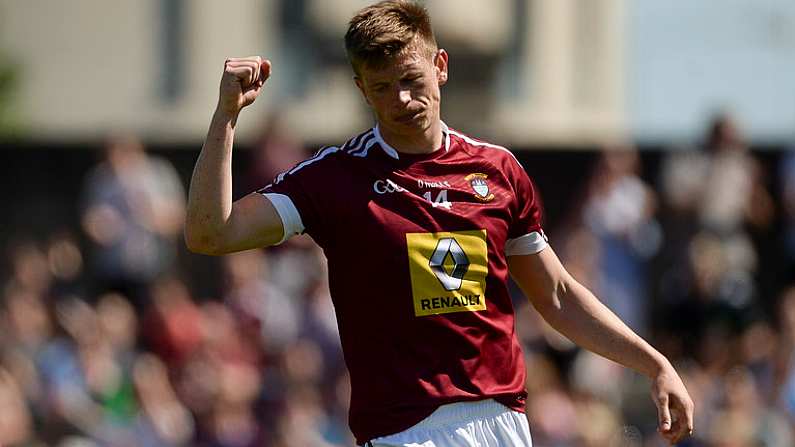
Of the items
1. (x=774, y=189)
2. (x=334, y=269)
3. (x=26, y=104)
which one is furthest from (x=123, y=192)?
(x=26, y=104)

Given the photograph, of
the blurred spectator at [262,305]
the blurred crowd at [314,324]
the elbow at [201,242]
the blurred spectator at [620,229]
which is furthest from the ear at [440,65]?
the blurred spectator at [620,229]

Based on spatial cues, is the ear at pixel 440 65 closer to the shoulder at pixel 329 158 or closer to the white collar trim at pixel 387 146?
the white collar trim at pixel 387 146

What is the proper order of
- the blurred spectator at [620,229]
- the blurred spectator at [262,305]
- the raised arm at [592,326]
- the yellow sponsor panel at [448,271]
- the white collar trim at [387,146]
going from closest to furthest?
the yellow sponsor panel at [448,271], the white collar trim at [387,146], the raised arm at [592,326], the blurred spectator at [262,305], the blurred spectator at [620,229]

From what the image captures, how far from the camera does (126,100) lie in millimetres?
32844

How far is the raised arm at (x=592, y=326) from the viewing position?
17.5ft

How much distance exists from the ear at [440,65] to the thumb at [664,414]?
4.33ft

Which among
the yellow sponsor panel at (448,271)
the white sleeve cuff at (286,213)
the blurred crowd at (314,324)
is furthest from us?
the blurred crowd at (314,324)

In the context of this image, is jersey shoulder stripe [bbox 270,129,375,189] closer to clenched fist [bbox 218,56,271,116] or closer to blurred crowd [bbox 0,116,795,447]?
clenched fist [bbox 218,56,271,116]

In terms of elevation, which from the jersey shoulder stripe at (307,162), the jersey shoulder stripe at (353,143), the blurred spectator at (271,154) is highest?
the jersey shoulder stripe at (353,143)

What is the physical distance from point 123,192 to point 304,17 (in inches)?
763

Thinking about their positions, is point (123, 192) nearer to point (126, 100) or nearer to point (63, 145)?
point (63, 145)

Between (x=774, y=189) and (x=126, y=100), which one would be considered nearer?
(x=774, y=189)

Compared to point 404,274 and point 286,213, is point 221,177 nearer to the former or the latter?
point 286,213

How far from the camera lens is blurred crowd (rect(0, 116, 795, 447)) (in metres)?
11.2
